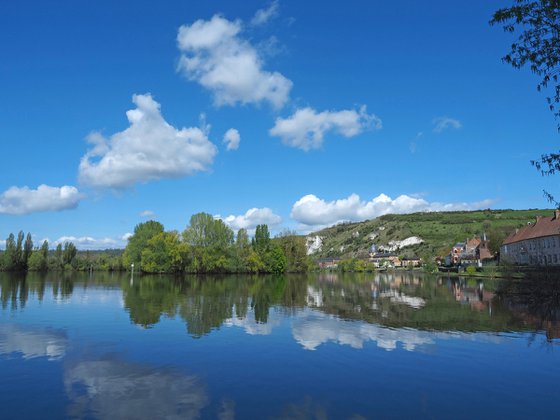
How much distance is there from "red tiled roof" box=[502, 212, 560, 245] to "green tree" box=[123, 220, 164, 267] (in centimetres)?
8845

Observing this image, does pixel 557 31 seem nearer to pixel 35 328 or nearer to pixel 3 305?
pixel 35 328

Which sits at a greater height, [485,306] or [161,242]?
[161,242]

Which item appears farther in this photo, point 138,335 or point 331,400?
point 138,335

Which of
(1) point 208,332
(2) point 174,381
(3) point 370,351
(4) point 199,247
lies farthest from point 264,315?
(4) point 199,247

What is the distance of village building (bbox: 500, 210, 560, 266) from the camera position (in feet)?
258

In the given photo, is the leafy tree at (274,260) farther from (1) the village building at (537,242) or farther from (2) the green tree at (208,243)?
(1) the village building at (537,242)

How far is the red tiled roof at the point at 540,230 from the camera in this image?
79688mm

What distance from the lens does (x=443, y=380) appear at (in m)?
13.0

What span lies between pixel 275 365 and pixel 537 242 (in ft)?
293

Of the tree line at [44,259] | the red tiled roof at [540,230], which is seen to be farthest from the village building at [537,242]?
the tree line at [44,259]

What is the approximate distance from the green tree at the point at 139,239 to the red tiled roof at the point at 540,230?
88451 millimetres

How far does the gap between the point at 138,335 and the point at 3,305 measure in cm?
1794

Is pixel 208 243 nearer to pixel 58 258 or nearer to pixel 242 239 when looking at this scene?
pixel 242 239

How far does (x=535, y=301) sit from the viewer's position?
37.7 m
